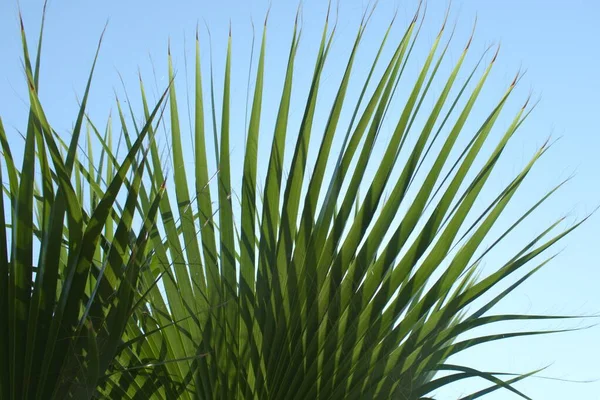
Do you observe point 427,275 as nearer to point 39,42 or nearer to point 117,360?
point 117,360

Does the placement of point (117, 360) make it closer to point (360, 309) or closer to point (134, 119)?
point (360, 309)

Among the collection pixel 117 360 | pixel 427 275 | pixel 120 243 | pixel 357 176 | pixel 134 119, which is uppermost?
pixel 134 119

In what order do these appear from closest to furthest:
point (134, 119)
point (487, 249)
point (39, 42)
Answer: point (39, 42) → point (487, 249) → point (134, 119)

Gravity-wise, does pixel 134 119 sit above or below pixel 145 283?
above

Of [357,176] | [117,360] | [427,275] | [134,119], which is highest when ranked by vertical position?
[134,119]

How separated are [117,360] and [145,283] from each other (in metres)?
0.16

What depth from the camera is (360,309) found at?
1385mm

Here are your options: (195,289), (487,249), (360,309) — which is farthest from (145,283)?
(487,249)

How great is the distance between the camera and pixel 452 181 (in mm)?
1417

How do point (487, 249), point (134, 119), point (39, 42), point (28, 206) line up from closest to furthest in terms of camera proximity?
point (28, 206) < point (39, 42) < point (487, 249) < point (134, 119)

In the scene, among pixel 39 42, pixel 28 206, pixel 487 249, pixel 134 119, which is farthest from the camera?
pixel 134 119

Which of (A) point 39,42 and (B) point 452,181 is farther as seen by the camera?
(B) point 452,181

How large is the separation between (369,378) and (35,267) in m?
0.63

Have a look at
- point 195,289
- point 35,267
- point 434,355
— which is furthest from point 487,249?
point 35,267
